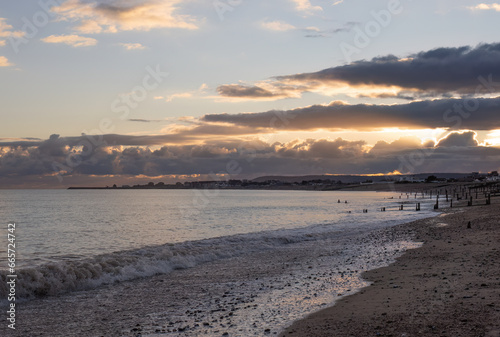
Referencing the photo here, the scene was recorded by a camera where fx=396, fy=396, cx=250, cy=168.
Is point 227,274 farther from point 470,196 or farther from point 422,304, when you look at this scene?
point 470,196

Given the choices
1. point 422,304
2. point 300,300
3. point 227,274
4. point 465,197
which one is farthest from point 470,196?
point 422,304

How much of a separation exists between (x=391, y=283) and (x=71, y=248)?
2649cm

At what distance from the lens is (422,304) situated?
11.1 metres

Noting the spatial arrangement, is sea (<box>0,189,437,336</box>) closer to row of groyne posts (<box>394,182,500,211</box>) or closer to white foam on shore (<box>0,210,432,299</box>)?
white foam on shore (<box>0,210,432,299</box>)

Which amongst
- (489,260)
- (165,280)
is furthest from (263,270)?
(489,260)

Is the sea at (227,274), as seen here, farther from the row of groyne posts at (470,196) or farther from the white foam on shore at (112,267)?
the row of groyne posts at (470,196)

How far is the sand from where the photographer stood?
916 cm

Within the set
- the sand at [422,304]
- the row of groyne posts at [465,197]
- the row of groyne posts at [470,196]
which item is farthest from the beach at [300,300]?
the row of groyne posts at [465,197]

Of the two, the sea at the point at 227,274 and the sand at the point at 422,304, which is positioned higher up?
the sand at the point at 422,304

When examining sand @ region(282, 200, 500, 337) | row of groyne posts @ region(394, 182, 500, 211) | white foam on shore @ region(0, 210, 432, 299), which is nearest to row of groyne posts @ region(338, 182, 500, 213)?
row of groyne posts @ region(394, 182, 500, 211)

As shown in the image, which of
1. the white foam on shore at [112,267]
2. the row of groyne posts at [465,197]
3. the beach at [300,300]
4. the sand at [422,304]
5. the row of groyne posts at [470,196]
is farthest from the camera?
the row of groyne posts at [465,197]

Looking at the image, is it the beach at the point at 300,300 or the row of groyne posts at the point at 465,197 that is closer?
the beach at the point at 300,300

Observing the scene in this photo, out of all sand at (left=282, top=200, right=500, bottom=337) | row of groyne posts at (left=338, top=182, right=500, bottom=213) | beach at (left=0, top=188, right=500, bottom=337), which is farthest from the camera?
row of groyne posts at (left=338, top=182, right=500, bottom=213)

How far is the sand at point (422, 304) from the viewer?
9160mm
